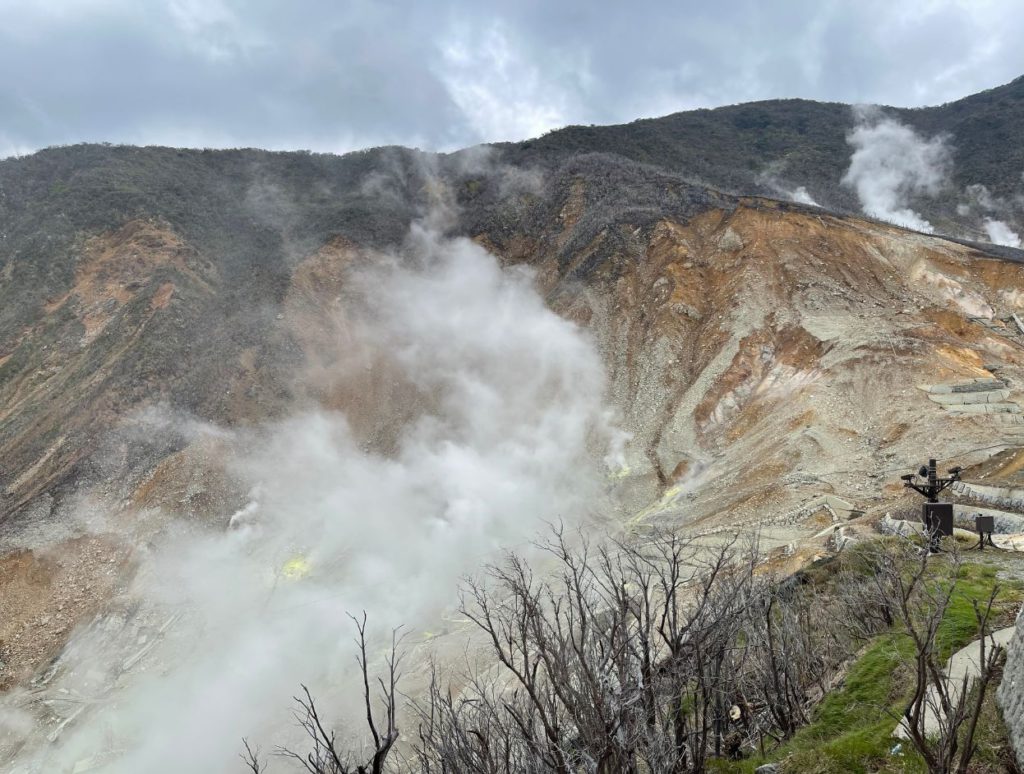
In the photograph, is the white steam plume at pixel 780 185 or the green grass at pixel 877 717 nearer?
the green grass at pixel 877 717

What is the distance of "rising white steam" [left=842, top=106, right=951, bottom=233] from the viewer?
198 ft

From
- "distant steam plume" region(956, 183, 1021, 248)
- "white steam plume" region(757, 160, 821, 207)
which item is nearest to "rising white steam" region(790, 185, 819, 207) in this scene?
"white steam plume" region(757, 160, 821, 207)

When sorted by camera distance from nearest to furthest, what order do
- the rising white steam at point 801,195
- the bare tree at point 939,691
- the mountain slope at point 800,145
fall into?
the bare tree at point 939,691
the mountain slope at point 800,145
the rising white steam at point 801,195

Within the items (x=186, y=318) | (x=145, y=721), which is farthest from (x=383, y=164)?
(x=145, y=721)

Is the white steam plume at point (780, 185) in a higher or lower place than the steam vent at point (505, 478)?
higher

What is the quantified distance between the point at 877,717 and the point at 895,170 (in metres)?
73.2

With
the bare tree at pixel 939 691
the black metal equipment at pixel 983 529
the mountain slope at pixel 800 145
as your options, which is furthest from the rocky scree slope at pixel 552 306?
the mountain slope at pixel 800 145

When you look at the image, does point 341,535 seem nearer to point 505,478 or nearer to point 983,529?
point 505,478

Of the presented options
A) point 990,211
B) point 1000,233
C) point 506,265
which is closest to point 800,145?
point 990,211

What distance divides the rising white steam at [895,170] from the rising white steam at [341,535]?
41725mm

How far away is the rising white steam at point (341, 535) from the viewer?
58.9 ft

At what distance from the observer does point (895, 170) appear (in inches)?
2579

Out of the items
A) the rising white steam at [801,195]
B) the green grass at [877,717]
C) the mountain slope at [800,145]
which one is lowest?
the green grass at [877,717]

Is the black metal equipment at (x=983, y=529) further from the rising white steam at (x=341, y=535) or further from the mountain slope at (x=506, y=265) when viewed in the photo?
the rising white steam at (x=341, y=535)
